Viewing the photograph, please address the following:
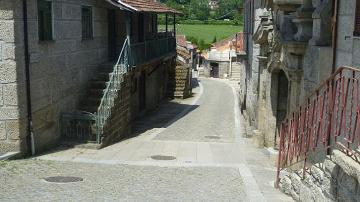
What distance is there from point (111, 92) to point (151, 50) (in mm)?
6637

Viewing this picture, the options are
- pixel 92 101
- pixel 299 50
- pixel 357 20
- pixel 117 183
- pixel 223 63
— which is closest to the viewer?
pixel 357 20

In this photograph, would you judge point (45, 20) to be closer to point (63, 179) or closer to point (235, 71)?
point (63, 179)

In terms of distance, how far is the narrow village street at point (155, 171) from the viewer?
9312 millimetres

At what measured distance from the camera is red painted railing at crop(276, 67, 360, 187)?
613 cm

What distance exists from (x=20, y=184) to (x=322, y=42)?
6494 millimetres

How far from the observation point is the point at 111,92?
53.4ft

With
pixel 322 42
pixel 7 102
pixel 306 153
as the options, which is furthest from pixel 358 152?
pixel 7 102

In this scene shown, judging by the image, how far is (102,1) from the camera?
1838cm

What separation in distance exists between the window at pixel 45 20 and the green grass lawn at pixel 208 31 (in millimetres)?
71330

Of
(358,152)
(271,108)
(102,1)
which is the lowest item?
(271,108)

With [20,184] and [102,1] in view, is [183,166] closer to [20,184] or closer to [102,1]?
[20,184]

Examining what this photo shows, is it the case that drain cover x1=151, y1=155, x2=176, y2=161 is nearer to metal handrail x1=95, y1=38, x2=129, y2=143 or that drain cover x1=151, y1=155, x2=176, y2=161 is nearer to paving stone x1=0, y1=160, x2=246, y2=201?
paving stone x1=0, y1=160, x2=246, y2=201

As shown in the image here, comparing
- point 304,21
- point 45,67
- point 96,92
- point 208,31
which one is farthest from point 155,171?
point 208,31

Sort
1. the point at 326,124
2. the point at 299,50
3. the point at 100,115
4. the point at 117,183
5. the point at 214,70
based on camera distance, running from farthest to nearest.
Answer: the point at 214,70
the point at 100,115
the point at 299,50
the point at 117,183
the point at 326,124
